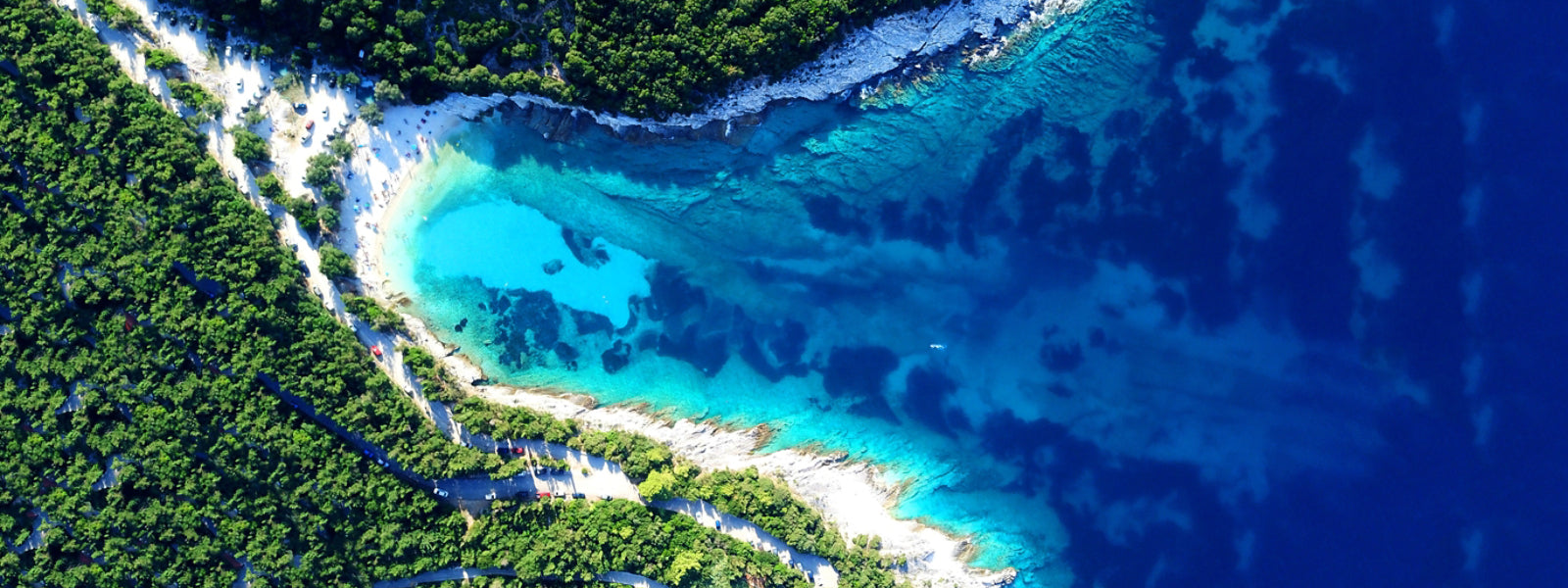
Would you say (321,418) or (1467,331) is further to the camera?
(1467,331)

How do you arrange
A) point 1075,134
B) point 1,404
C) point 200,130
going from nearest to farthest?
point 1,404 → point 200,130 → point 1075,134

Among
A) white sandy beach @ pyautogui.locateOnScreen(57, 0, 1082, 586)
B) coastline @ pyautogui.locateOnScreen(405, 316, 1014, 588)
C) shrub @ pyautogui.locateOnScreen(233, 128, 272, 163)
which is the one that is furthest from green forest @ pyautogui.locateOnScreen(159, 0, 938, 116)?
coastline @ pyautogui.locateOnScreen(405, 316, 1014, 588)

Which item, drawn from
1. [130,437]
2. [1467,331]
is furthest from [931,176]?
[130,437]

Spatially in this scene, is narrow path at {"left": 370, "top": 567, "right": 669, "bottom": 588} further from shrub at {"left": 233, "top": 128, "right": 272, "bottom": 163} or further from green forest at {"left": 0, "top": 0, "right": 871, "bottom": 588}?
shrub at {"left": 233, "top": 128, "right": 272, "bottom": 163}

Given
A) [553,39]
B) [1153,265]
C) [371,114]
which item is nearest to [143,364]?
[371,114]

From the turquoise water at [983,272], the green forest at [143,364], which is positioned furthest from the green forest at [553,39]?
the green forest at [143,364]

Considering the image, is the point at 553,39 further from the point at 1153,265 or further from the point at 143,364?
the point at 1153,265

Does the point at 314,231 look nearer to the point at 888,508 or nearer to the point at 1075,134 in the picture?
the point at 888,508

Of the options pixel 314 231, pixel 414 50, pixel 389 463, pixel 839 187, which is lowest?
pixel 389 463
